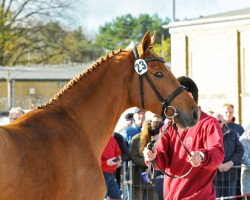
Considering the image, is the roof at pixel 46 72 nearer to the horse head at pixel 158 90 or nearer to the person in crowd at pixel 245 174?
the person in crowd at pixel 245 174

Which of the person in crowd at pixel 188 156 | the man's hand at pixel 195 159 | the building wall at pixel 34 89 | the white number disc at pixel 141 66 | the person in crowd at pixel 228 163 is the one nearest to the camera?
the man's hand at pixel 195 159

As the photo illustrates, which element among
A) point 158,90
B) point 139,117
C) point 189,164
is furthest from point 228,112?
point 158,90

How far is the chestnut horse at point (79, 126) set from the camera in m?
6.06

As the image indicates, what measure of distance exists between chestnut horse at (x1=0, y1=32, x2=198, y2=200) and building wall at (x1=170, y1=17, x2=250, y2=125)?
27.8 m

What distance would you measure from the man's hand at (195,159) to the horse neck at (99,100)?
0.95 m

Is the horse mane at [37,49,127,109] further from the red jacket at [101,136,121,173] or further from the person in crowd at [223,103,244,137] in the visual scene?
the person in crowd at [223,103,244,137]

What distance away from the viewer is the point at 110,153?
11.9 metres

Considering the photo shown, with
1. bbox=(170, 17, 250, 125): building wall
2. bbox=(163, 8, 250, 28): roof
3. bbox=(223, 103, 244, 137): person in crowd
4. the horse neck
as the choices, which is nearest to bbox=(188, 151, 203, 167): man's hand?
the horse neck

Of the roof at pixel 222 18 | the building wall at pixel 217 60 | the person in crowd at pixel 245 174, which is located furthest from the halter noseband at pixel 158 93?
the roof at pixel 222 18

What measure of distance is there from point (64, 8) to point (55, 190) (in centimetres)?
5948

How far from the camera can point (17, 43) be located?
209 ft

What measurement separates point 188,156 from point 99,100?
1.13m

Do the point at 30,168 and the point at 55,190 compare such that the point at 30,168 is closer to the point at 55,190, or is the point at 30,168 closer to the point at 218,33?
the point at 55,190

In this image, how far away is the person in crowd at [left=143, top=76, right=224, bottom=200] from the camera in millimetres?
7402
